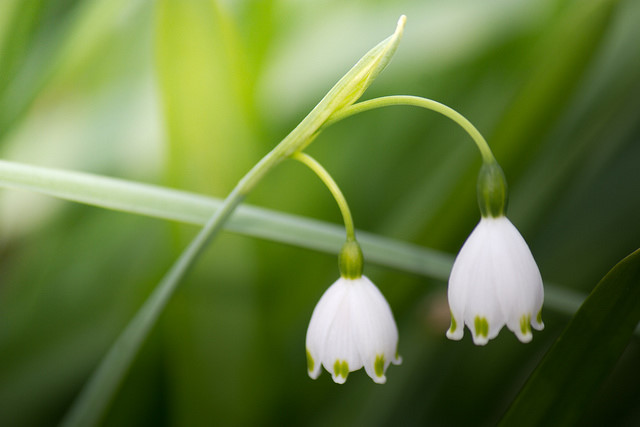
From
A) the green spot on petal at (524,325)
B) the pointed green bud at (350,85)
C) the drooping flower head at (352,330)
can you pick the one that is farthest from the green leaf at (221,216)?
the green spot on petal at (524,325)

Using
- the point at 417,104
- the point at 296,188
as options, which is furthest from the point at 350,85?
the point at 296,188

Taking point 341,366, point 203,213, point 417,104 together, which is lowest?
point 341,366

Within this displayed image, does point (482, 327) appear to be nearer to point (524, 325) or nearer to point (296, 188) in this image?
point (524, 325)

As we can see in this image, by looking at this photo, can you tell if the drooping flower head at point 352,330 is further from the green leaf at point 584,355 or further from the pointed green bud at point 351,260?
the green leaf at point 584,355

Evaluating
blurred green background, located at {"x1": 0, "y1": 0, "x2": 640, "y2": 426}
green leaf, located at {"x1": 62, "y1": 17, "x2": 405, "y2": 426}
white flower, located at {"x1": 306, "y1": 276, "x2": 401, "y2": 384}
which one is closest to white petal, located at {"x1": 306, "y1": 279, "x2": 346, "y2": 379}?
white flower, located at {"x1": 306, "y1": 276, "x2": 401, "y2": 384}

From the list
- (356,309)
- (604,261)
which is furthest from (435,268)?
(604,261)

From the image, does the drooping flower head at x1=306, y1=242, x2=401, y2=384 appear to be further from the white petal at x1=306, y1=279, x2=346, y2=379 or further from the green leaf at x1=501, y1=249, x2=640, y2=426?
the green leaf at x1=501, y1=249, x2=640, y2=426
